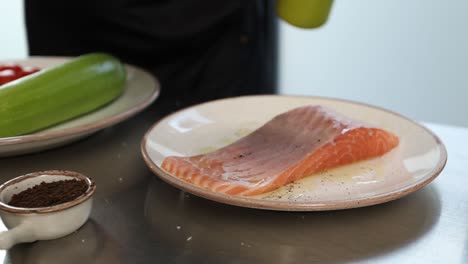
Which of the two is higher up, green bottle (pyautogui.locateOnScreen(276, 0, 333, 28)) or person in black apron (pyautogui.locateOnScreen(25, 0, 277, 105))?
green bottle (pyautogui.locateOnScreen(276, 0, 333, 28))

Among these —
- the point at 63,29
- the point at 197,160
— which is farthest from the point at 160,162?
the point at 63,29

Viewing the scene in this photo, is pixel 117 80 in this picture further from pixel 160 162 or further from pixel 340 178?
pixel 340 178

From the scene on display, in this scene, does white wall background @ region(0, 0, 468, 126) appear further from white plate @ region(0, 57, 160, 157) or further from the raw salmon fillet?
the raw salmon fillet

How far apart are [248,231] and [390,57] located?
73.9 inches

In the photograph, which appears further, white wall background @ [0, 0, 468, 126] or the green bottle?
white wall background @ [0, 0, 468, 126]

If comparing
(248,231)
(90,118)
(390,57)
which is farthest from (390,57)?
(248,231)

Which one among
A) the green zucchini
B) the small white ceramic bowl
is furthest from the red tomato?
the small white ceramic bowl

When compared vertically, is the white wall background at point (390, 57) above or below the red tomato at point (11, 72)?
below

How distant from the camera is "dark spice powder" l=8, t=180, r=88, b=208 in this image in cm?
86

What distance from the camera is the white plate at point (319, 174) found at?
2.94ft

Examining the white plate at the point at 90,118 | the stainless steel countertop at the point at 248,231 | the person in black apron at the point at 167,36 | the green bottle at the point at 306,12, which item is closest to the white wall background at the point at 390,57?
the person in black apron at the point at 167,36

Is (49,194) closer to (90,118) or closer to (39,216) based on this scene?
(39,216)

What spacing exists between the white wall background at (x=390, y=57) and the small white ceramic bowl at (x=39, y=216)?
1.91m

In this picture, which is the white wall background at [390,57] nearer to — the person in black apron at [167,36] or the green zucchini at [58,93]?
the person in black apron at [167,36]
